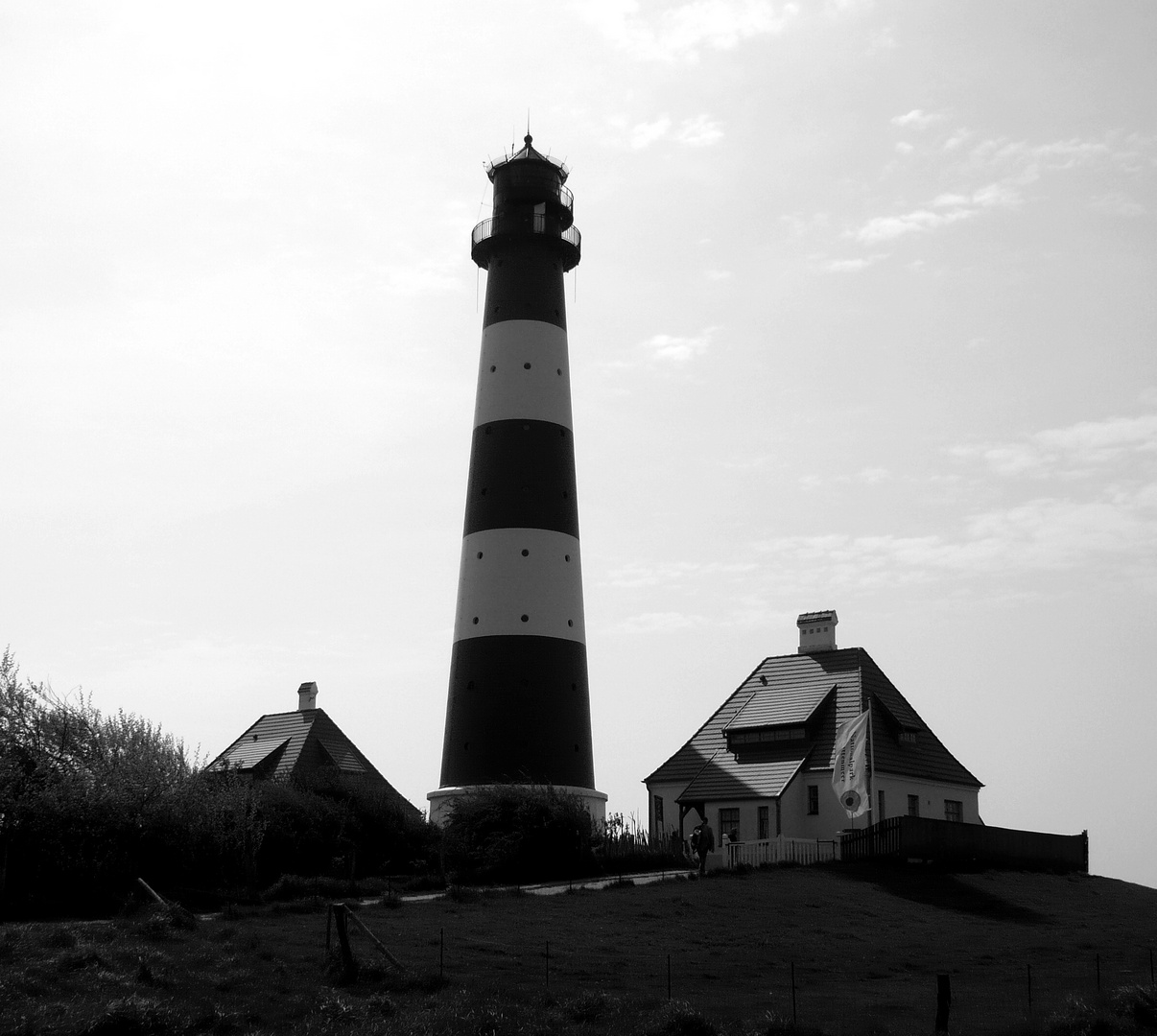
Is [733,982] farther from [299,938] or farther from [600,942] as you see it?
[299,938]

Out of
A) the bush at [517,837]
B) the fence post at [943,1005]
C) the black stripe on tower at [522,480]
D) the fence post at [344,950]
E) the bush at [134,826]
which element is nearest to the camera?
the fence post at [943,1005]

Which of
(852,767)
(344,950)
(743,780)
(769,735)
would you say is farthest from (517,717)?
(344,950)

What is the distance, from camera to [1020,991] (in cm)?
2142

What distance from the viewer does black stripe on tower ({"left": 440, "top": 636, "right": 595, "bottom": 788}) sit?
4294 centimetres

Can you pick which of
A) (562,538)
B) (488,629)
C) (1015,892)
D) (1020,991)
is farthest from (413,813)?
(1020,991)

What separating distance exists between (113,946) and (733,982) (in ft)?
31.8

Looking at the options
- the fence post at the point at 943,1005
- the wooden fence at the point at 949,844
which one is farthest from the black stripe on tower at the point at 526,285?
the fence post at the point at 943,1005

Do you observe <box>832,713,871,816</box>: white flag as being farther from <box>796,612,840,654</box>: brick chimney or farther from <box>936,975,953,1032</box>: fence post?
<box>936,975,953,1032</box>: fence post

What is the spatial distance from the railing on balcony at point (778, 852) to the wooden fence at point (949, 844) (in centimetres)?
73

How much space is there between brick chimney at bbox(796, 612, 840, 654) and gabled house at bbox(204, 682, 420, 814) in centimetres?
1614

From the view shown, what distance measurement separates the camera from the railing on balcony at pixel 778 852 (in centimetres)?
3950

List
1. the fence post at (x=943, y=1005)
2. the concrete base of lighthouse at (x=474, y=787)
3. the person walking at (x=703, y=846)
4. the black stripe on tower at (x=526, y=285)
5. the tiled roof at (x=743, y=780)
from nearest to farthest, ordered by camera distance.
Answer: the fence post at (x=943, y=1005), the person walking at (x=703, y=846), the concrete base of lighthouse at (x=474, y=787), the tiled roof at (x=743, y=780), the black stripe on tower at (x=526, y=285)

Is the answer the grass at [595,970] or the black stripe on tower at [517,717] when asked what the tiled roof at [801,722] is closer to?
the black stripe on tower at [517,717]

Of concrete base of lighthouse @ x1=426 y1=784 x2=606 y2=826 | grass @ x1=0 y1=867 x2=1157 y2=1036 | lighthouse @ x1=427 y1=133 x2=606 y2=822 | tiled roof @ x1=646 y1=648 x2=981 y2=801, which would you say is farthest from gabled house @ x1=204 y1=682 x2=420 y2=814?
grass @ x1=0 y1=867 x2=1157 y2=1036
